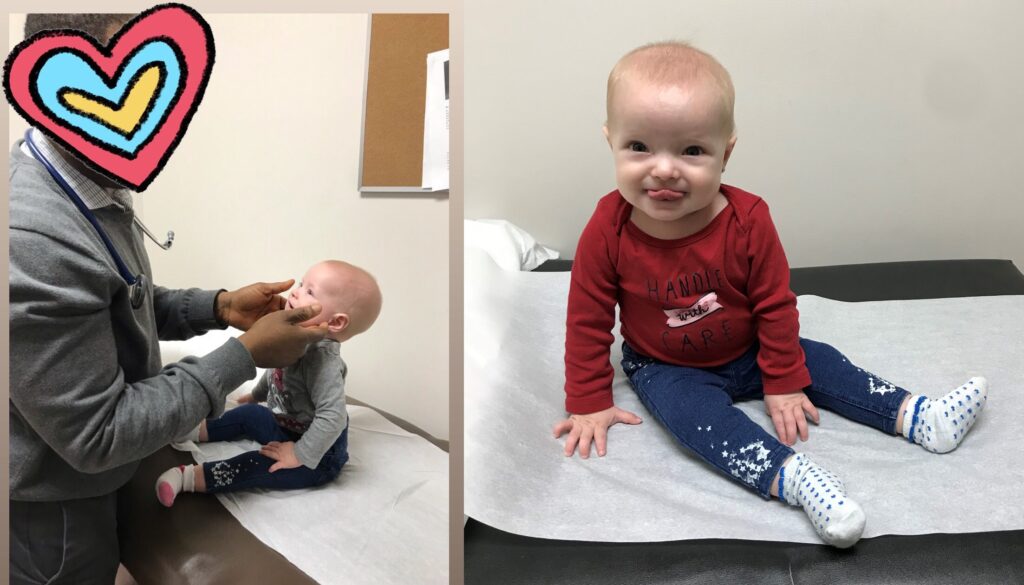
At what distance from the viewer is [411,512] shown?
2.75ft

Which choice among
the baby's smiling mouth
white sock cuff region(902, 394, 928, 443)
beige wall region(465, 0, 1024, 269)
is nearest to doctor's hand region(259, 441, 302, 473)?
the baby's smiling mouth

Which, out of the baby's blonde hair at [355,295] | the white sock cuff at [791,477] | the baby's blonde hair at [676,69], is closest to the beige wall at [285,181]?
the baby's blonde hair at [355,295]

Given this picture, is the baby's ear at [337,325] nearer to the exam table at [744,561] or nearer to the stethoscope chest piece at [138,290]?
the stethoscope chest piece at [138,290]

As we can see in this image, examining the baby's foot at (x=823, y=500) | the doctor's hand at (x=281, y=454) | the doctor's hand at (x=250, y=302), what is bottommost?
the baby's foot at (x=823, y=500)

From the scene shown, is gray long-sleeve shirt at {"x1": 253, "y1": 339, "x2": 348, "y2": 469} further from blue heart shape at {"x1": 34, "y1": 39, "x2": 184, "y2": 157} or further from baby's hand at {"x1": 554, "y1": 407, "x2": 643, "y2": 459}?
baby's hand at {"x1": 554, "y1": 407, "x2": 643, "y2": 459}

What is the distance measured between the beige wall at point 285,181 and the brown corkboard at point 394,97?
12 millimetres

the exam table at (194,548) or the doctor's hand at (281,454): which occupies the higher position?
the doctor's hand at (281,454)

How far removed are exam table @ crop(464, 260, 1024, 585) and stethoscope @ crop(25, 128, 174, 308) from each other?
50 centimetres

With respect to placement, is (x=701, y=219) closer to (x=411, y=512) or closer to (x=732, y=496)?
(x=732, y=496)

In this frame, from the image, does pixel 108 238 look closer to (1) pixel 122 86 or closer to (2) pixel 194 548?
(1) pixel 122 86

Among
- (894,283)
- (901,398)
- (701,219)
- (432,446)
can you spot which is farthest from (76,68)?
(894,283)

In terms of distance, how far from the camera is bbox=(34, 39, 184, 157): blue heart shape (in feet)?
2.54

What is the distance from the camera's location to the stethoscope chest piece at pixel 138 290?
0.76 metres

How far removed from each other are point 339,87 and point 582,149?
1.12 metres
